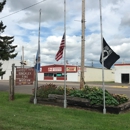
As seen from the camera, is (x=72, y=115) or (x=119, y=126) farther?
(x=72, y=115)

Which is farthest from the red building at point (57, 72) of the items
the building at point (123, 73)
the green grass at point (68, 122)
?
the green grass at point (68, 122)

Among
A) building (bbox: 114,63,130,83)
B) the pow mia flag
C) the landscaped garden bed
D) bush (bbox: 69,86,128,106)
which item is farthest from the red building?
the pow mia flag

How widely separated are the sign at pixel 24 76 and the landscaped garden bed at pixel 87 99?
218cm

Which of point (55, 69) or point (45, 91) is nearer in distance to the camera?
point (45, 91)

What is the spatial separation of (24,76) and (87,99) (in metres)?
5.35

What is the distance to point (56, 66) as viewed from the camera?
62219mm

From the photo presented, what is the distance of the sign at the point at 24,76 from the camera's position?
14.2 metres

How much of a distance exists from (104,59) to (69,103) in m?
2.57

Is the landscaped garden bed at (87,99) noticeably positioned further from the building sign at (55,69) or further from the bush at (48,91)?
the building sign at (55,69)

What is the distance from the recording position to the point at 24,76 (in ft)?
47.4

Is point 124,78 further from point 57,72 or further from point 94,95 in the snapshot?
point 94,95

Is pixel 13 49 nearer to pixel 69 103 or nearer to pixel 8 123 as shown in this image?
pixel 69 103

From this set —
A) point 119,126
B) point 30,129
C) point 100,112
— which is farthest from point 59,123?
point 100,112

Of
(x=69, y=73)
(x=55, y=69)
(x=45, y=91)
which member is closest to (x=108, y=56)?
(x=45, y=91)
